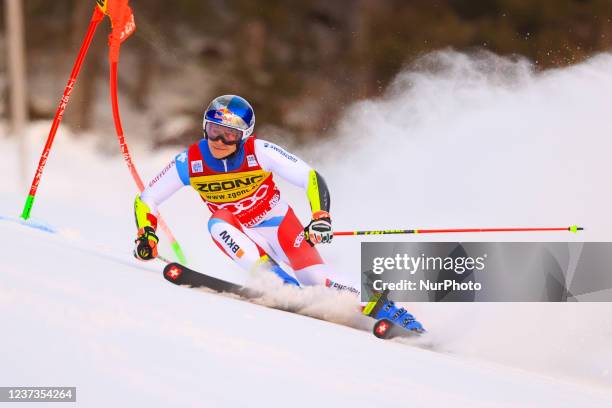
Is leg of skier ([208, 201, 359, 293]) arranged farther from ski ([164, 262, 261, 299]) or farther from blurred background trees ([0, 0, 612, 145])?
blurred background trees ([0, 0, 612, 145])

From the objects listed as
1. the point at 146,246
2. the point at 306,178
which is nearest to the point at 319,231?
the point at 306,178

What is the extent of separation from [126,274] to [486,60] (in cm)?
672

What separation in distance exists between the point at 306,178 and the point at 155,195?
0.94 meters

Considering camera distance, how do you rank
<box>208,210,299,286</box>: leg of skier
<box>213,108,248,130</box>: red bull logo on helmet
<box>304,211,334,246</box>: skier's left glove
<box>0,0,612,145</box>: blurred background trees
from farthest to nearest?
<box>0,0,612,145</box>: blurred background trees → <box>208,210,299,286</box>: leg of skier → <box>213,108,248,130</box>: red bull logo on helmet → <box>304,211,334,246</box>: skier's left glove

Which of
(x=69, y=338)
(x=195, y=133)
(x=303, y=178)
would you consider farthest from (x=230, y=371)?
(x=195, y=133)

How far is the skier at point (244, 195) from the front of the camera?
550 cm

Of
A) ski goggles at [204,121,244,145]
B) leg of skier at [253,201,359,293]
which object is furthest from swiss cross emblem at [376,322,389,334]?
ski goggles at [204,121,244,145]

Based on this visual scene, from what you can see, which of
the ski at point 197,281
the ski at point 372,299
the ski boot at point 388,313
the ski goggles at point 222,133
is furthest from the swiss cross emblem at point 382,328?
the ski goggles at point 222,133

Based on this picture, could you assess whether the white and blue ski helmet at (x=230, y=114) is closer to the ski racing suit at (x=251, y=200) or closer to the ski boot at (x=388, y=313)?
the ski racing suit at (x=251, y=200)

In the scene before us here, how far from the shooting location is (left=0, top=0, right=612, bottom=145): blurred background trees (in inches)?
689

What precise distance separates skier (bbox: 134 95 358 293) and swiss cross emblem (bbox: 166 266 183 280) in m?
0.24

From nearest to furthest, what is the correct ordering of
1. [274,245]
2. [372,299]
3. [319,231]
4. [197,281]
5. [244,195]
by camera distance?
[319,231] < [197,281] < [372,299] < [244,195] < [274,245]

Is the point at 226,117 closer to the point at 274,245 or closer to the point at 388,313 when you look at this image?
the point at 274,245

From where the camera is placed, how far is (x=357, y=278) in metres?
7.06
